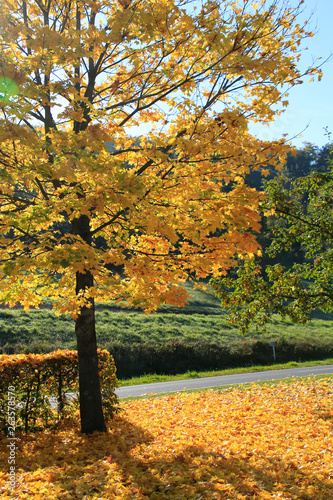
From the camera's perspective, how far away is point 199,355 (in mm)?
18172

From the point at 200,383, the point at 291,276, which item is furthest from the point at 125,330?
the point at 291,276

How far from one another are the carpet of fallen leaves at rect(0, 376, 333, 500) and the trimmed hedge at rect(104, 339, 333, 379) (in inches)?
365

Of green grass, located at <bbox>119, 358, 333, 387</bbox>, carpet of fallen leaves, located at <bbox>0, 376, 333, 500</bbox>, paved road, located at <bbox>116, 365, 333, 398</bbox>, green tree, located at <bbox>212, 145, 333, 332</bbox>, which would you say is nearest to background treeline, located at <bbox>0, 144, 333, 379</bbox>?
green grass, located at <bbox>119, 358, 333, 387</bbox>

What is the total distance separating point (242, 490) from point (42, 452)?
2784mm

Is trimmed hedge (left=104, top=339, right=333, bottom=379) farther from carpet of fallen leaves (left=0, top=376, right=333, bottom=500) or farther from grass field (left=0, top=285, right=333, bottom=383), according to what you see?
carpet of fallen leaves (left=0, top=376, right=333, bottom=500)

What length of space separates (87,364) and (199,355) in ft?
42.9

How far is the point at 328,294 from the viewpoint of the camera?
8.53 m

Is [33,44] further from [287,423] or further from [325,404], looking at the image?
[325,404]

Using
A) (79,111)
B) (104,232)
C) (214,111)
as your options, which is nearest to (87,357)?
(104,232)

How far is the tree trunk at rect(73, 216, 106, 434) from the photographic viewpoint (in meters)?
5.80

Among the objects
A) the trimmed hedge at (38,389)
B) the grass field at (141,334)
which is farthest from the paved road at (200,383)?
the trimmed hedge at (38,389)

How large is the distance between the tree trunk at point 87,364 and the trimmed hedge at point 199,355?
10.3m

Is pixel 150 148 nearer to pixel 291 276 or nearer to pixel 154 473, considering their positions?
pixel 154 473

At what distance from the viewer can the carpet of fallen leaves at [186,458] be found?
12.2ft
